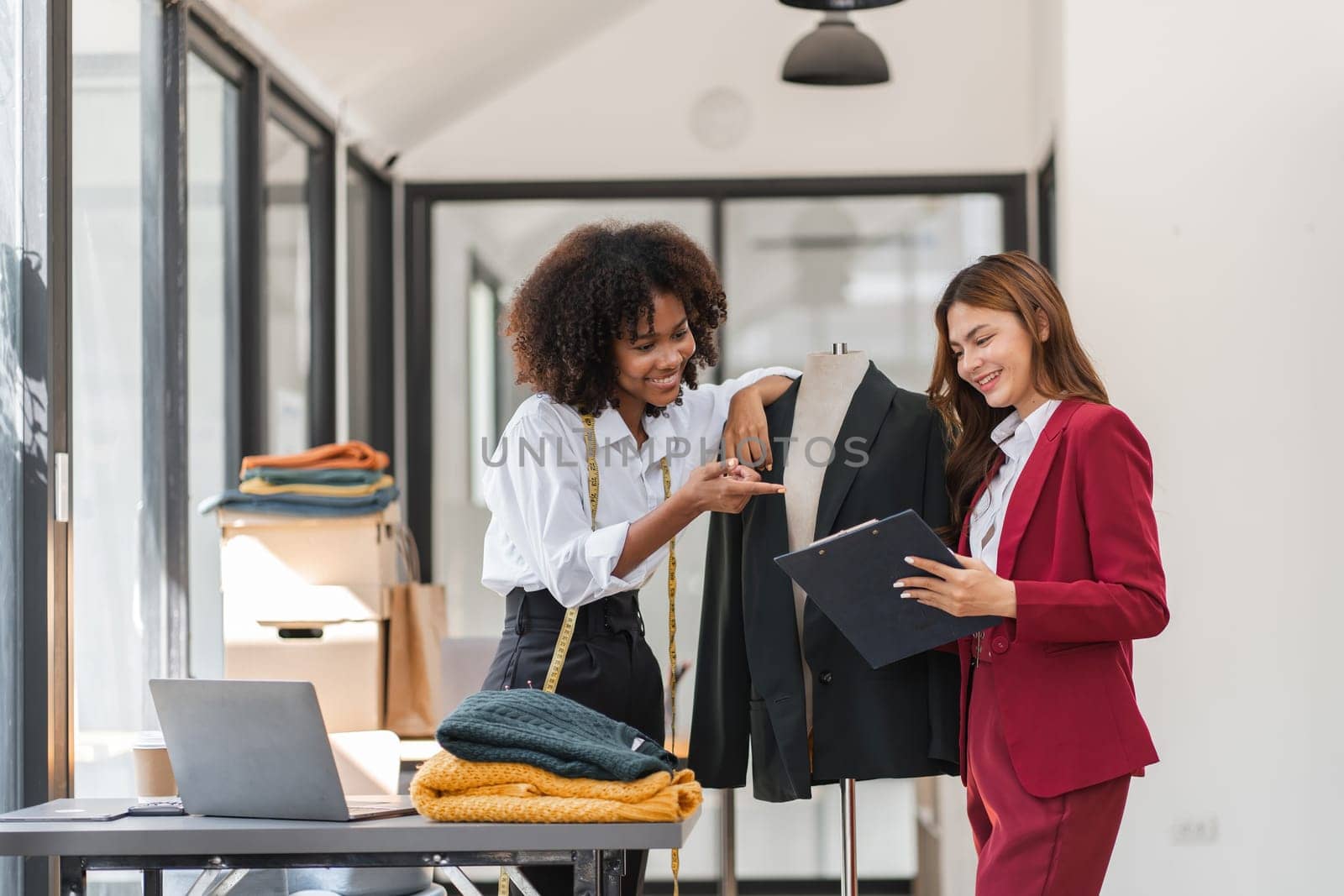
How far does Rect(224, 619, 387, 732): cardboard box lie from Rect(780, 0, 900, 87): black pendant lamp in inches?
79.1

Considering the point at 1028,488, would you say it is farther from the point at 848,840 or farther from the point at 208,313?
the point at 208,313

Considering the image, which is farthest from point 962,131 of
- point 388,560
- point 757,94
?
point 388,560

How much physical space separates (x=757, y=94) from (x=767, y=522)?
10.1ft

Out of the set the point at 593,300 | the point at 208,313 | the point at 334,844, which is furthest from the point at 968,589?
the point at 208,313

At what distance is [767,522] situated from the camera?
7.48ft

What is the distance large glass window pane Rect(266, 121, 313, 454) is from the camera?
Result: 401cm

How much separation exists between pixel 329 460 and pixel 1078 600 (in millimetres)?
2012

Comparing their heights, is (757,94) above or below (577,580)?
above

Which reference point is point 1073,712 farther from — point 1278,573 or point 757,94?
point 757,94

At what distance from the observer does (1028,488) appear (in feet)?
6.43

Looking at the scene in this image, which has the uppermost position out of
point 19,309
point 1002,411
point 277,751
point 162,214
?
point 162,214

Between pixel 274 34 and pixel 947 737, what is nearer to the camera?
pixel 947 737

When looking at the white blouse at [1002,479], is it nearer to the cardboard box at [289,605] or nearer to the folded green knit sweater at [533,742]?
the folded green knit sweater at [533,742]

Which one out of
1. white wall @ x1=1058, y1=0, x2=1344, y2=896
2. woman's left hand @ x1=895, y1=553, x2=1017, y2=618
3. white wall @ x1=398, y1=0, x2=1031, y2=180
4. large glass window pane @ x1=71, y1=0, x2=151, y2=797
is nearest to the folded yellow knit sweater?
woman's left hand @ x1=895, y1=553, x2=1017, y2=618
